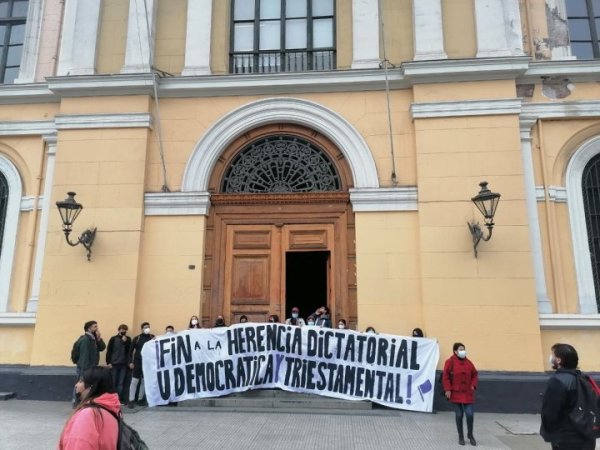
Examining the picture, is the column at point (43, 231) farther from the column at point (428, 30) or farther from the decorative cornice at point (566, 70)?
the decorative cornice at point (566, 70)

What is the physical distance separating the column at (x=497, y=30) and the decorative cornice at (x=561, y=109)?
1.11m

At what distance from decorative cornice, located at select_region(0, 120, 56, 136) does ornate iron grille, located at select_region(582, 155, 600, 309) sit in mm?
11117

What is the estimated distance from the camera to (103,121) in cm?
1003

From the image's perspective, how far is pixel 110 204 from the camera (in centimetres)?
969

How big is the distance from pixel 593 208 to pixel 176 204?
812 cm

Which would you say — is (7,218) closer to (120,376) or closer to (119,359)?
(119,359)

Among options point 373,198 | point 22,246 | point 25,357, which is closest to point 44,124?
point 22,246

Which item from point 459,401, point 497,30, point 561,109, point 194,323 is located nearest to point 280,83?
point 497,30

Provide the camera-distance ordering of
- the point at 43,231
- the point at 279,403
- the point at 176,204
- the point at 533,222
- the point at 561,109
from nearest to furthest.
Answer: the point at 279,403, the point at 533,222, the point at 561,109, the point at 176,204, the point at 43,231

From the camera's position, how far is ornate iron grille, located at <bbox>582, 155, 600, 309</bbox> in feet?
29.9

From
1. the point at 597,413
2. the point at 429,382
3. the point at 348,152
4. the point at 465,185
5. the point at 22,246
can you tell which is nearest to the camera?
the point at 597,413

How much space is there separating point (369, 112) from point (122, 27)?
5.74 metres

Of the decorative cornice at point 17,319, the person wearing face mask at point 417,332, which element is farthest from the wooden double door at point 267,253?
the decorative cornice at point 17,319

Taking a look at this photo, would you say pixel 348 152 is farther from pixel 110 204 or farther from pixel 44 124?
pixel 44 124
